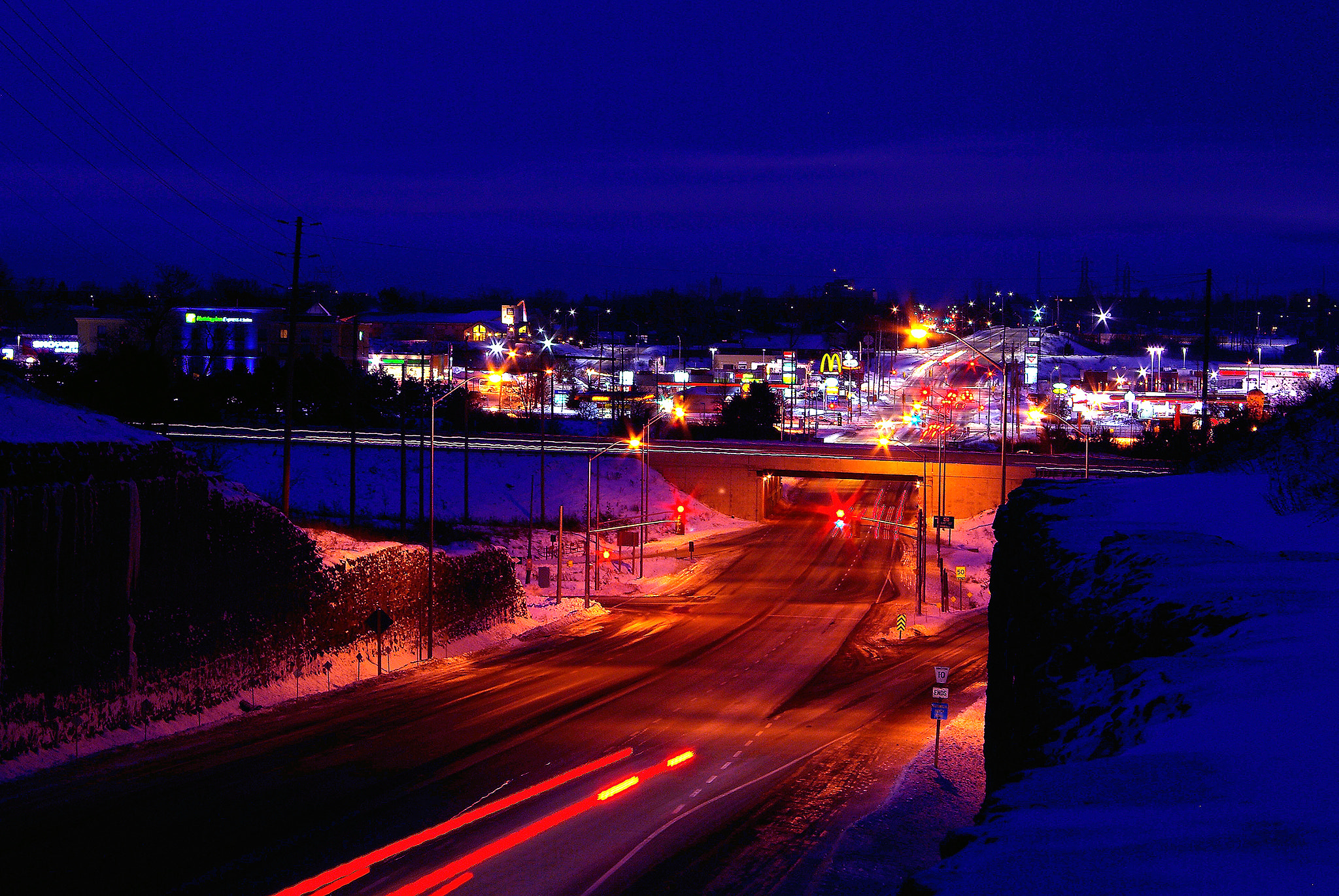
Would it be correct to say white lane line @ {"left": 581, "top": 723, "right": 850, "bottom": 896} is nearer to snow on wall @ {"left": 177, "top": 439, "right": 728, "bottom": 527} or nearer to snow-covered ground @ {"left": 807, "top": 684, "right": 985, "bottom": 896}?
snow-covered ground @ {"left": 807, "top": 684, "right": 985, "bottom": 896}

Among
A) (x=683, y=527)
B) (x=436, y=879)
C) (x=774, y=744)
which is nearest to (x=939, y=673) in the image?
(x=774, y=744)

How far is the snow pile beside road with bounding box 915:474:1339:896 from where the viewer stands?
5.28m

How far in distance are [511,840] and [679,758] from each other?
6.40 meters

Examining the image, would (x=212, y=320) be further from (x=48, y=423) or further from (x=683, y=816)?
(x=683, y=816)

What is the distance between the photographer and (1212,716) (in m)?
6.97

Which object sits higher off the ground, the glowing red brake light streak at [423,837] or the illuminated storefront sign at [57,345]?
the illuminated storefront sign at [57,345]

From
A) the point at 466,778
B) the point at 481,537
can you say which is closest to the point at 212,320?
the point at 481,537

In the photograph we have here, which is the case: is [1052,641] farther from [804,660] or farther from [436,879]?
[804,660]

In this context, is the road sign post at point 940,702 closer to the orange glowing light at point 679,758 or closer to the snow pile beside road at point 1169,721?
the orange glowing light at point 679,758

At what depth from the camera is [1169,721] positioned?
726 centimetres

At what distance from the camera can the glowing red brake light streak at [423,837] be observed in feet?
48.9

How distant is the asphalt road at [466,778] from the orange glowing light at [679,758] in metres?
0.07

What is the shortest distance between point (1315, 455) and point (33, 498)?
2446 centimetres

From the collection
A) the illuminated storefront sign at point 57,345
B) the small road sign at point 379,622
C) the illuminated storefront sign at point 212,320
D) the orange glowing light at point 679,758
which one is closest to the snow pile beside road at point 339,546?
the small road sign at point 379,622
